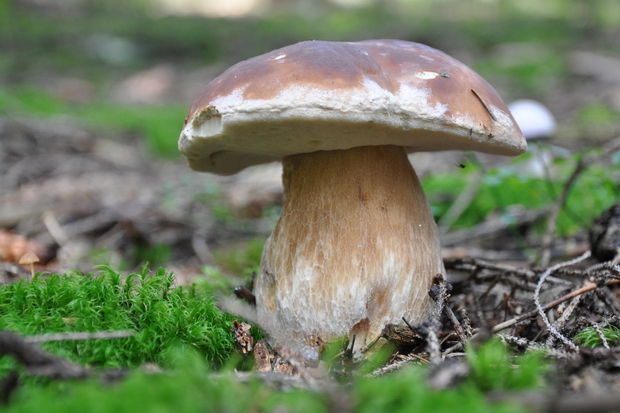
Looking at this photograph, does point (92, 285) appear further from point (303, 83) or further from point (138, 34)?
point (138, 34)

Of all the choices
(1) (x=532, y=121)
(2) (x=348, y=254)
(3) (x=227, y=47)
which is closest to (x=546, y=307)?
(2) (x=348, y=254)

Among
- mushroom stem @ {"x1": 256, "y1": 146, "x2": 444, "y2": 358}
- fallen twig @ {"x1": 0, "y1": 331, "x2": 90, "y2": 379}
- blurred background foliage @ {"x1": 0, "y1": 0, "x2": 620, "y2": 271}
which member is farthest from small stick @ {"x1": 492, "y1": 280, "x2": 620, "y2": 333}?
blurred background foliage @ {"x1": 0, "y1": 0, "x2": 620, "y2": 271}

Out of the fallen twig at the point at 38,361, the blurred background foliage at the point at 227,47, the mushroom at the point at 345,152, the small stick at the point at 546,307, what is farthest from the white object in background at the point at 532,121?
the fallen twig at the point at 38,361

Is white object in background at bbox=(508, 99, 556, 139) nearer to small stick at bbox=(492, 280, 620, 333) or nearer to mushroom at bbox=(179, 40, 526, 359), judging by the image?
mushroom at bbox=(179, 40, 526, 359)

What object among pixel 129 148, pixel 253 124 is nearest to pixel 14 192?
pixel 129 148

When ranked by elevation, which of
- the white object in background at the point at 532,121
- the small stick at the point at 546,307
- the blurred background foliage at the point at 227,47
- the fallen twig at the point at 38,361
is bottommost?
the small stick at the point at 546,307

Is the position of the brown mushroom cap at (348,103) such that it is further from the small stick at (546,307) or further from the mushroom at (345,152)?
the small stick at (546,307)
